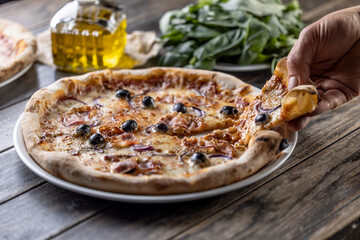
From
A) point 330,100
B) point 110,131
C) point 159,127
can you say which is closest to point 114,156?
point 110,131

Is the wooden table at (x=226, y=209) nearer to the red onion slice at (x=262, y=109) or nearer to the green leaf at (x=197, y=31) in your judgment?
the red onion slice at (x=262, y=109)

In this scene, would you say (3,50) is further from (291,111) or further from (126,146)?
(291,111)

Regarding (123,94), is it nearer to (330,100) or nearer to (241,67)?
(241,67)

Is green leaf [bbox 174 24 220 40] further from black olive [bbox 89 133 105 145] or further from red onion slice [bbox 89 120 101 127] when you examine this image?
black olive [bbox 89 133 105 145]

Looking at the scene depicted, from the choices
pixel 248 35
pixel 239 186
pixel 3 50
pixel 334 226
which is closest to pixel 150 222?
pixel 239 186

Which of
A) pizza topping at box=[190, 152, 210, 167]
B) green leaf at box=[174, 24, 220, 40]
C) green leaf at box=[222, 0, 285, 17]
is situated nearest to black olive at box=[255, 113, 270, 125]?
pizza topping at box=[190, 152, 210, 167]

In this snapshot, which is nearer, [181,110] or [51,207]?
[51,207]
